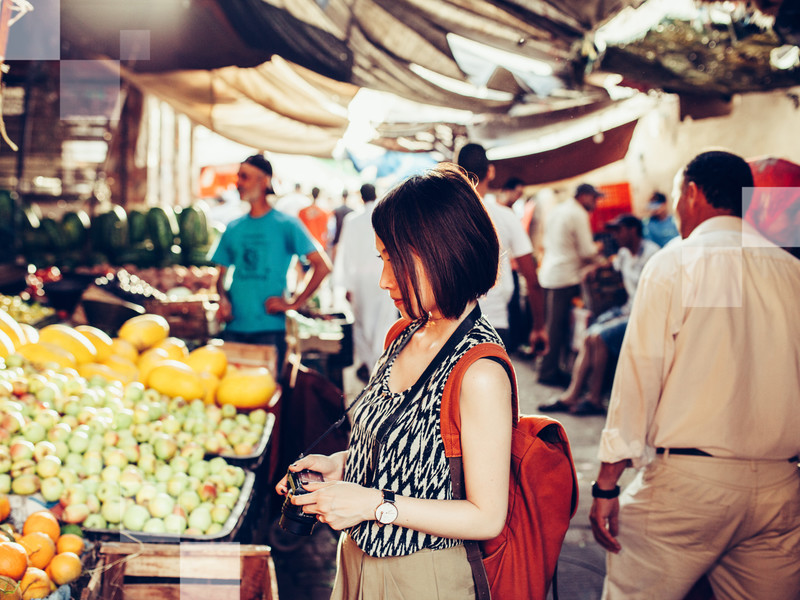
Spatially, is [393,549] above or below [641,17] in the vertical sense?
below

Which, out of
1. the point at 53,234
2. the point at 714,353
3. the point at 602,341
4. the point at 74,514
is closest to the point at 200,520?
the point at 74,514

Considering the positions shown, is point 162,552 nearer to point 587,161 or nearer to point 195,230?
point 195,230

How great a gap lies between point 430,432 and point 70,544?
1.55m

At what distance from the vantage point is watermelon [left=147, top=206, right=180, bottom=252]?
23.0 ft

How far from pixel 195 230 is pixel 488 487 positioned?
6.40m

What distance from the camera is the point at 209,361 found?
3.90 m

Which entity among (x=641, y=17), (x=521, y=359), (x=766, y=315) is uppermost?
(x=641, y=17)

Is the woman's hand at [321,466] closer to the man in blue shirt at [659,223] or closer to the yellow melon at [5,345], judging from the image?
the yellow melon at [5,345]

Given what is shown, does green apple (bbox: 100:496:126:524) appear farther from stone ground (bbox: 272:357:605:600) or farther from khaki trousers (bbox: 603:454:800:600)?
khaki trousers (bbox: 603:454:800:600)

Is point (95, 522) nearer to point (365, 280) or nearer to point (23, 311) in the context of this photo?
point (23, 311)

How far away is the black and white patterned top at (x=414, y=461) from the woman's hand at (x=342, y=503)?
11 centimetres

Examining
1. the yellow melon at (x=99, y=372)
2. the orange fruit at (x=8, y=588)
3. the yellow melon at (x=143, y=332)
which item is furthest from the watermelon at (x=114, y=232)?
the orange fruit at (x=8, y=588)

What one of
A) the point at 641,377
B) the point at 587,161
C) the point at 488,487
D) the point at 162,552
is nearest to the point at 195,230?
the point at 587,161

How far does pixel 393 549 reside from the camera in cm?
158
